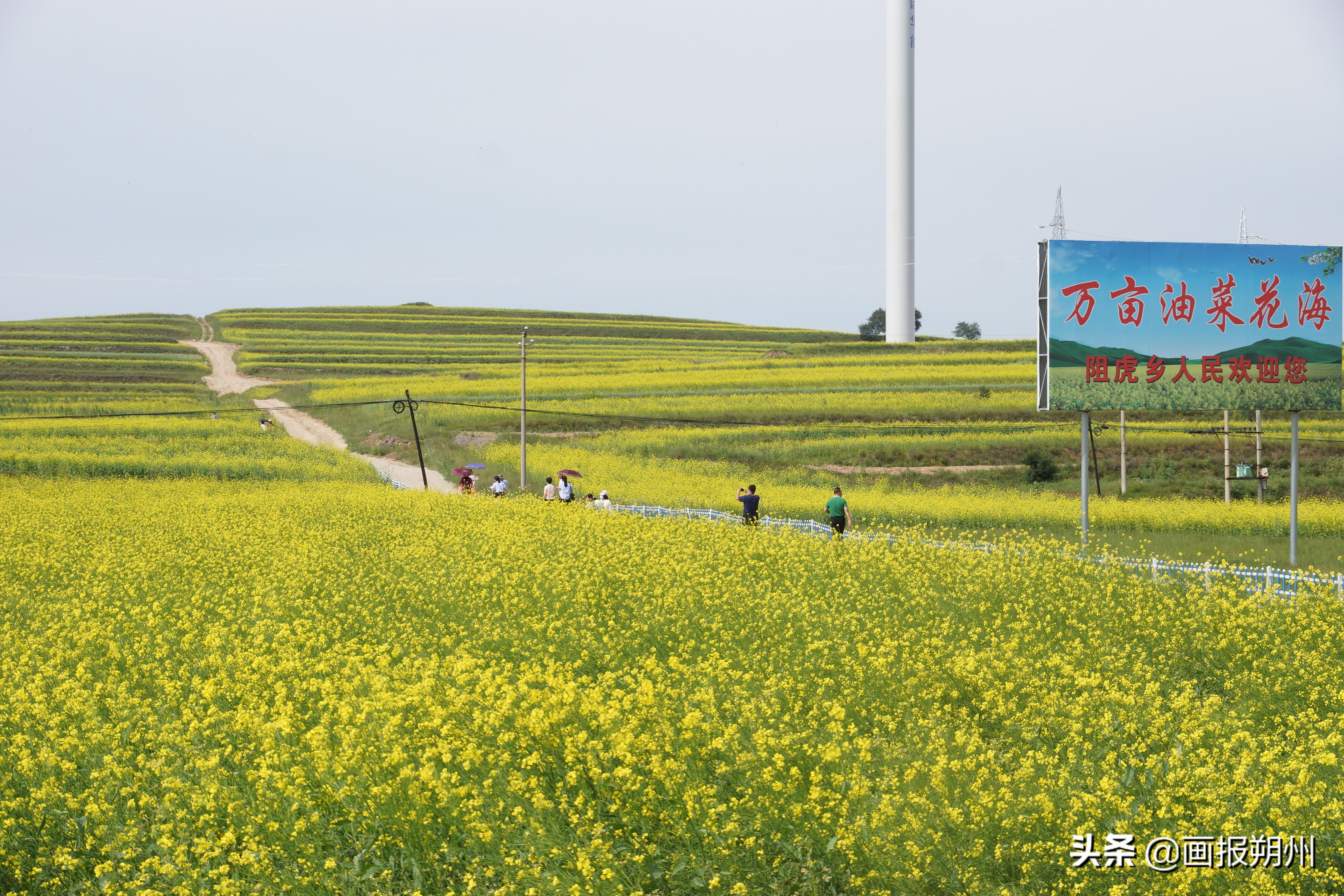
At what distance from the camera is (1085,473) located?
1870 centimetres

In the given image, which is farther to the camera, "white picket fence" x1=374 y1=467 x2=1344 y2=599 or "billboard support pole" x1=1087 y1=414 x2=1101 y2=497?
"billboard support pole" x1=1087 y1=414 x2=1101 y2=497

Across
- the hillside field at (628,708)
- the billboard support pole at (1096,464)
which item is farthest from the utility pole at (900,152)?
the hillside field at (628,708)

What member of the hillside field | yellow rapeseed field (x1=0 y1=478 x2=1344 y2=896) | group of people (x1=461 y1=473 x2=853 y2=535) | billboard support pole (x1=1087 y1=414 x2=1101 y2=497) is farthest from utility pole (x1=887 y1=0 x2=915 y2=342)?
yellow rapeseed field (x1=0 y1=478 x2=1344 y2=896)

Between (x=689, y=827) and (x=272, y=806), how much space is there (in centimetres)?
265

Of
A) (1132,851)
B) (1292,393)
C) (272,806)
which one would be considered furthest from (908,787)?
(1292,393)

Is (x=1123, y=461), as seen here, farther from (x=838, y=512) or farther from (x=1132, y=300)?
(x=838, y=512)

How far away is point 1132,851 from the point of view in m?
5.25

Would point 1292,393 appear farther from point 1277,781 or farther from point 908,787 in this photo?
point 908,787

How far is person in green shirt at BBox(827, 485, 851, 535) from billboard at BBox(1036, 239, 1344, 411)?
171 inches

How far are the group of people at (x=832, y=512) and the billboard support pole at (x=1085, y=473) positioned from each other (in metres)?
4.23

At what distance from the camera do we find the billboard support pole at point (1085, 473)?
57.4ft

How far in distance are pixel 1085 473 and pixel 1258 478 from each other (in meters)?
13.1

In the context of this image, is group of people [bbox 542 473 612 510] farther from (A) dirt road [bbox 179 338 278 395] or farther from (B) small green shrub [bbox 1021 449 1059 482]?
(A) dirt road [bbox 179 338 278 395]

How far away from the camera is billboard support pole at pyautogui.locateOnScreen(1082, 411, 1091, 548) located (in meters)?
17.5
